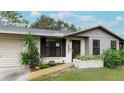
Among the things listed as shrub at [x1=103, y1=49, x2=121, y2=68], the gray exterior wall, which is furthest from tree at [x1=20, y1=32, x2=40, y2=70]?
shrub at [x1=103, y1=49, x2=121, y2=68]

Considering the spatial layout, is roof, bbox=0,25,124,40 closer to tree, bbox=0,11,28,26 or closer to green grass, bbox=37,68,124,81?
green grass, bbox=37,68,124,81

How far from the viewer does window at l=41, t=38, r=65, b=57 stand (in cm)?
1491

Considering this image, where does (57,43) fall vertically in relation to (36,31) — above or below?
below

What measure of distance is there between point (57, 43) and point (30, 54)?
3.01 metres

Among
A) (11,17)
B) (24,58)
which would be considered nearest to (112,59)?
(24,58)

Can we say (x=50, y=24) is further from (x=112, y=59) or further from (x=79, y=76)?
(x=79, y=76)

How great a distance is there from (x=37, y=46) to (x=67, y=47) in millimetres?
2473

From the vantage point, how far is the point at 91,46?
16.4 meters

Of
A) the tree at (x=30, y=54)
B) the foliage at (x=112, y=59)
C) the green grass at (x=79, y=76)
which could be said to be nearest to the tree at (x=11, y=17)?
the tree at (x=30, y=54)

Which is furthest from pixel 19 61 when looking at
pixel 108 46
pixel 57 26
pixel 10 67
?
pixel 57 26

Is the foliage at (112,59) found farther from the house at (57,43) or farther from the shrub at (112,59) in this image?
the house at (57,43)

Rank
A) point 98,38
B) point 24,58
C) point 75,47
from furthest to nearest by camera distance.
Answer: point 98,38 < point 75,47 < point 24,58

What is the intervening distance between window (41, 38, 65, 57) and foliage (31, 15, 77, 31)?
10378 mm

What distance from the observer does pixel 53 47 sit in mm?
15344
